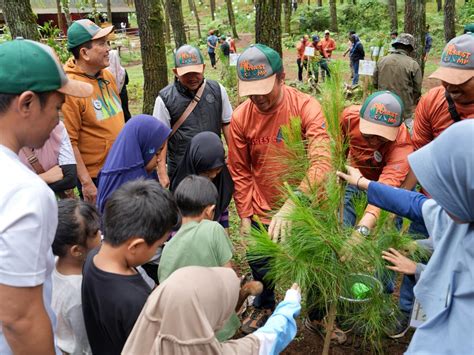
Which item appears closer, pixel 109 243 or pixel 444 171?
pixel 444 171

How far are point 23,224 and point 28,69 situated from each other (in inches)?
17.1

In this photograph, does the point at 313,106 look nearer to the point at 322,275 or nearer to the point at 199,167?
the point at 199,167

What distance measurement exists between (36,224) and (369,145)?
1857 millimetres

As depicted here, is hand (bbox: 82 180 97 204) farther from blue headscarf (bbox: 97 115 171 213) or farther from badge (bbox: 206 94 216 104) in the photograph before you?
badge (bbox: 206 94 216 104)

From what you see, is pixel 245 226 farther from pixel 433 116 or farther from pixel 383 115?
pixel 433 116

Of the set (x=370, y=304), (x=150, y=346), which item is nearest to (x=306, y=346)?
(x=370, y=304)

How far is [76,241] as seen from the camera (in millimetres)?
1788

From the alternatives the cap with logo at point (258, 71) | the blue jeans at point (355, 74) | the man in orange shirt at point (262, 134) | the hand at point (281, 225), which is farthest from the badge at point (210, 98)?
the blue jeans at point (355, 74)

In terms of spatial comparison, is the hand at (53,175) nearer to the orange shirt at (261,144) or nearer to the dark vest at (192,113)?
the dark vest at (192,113)

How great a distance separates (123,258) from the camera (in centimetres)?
154

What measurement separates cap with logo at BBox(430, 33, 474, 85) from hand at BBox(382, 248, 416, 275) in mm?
1128

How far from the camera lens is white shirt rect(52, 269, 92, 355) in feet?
5.65

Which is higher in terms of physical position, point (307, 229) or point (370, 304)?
point (307, 229)

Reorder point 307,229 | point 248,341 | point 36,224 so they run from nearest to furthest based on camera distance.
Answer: point 36,224 < point 248,341 < point 307,229
